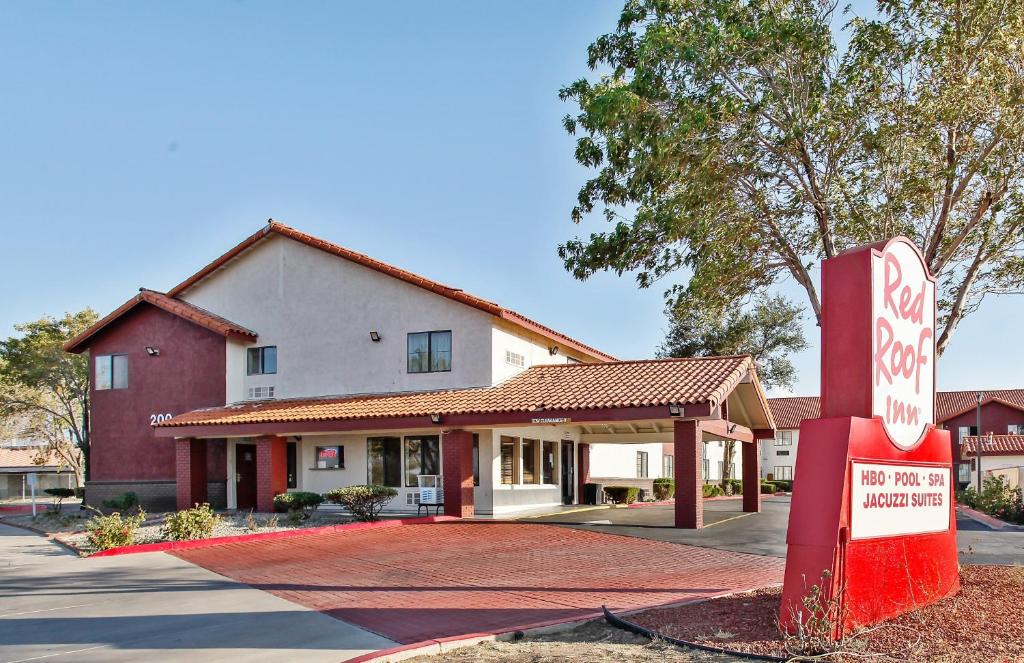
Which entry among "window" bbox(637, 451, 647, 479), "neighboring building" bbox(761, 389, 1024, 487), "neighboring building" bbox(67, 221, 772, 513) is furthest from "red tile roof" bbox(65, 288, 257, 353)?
"neighboring building" bbox(761, 389, 1024, 487)

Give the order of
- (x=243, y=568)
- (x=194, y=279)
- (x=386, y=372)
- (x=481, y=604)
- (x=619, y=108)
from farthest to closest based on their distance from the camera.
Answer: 1. (x=194, y=279)
2. (x=386, y=372)
3. (x=243, y=568)
4. (x=619, y=108)
5. (x=481, y=604)

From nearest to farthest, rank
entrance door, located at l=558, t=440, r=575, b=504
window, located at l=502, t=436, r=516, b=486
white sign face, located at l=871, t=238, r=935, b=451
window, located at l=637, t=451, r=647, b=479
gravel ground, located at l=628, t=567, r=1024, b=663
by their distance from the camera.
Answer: gravel ground, located at l=628, t=567, r=1024, b=663, white sign face, located at l=871, t=238, r=935, b=451, window, located at l=502, t=436, r=516, b=486, entrance door, located at l=558, t=440, r=575, b=504, window, located at l=637, t=451, r=647, b=479

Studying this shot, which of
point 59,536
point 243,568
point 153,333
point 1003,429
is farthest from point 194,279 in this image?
point 1003,429

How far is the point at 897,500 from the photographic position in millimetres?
10055

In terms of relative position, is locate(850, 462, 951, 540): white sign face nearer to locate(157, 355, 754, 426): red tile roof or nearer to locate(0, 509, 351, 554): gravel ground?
locate(157, 355, 754, 426): red tile roof

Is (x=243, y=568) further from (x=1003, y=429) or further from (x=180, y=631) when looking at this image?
(x=1003, y=429)

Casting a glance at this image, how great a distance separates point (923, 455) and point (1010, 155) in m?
5.97

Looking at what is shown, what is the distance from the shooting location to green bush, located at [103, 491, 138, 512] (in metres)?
29.7

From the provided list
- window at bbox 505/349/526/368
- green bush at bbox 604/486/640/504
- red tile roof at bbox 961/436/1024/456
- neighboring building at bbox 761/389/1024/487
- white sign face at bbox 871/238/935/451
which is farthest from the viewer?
neighboring building at bbox 761/389/1024/487

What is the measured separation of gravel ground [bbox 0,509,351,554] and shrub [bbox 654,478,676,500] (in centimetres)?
1726

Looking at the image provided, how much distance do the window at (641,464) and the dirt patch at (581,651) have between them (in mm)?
32041

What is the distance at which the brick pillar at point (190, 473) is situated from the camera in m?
28.9

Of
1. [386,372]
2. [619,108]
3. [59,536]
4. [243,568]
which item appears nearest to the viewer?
[619,108]

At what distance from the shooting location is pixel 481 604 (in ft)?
39.4
